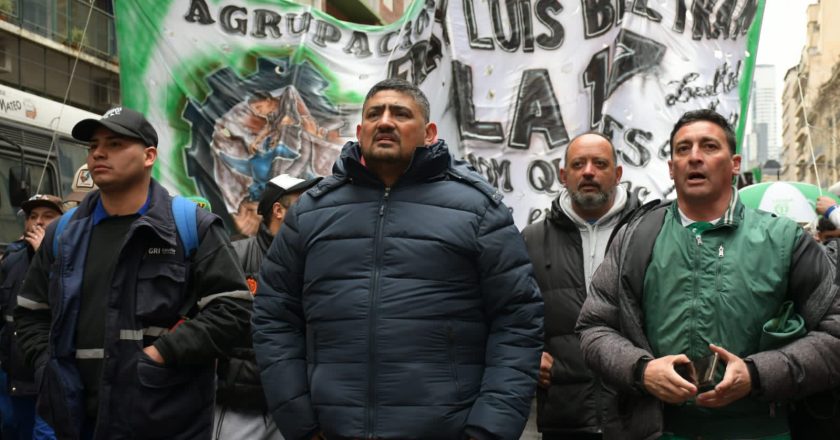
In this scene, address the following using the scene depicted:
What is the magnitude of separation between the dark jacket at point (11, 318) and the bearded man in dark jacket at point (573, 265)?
320 centimetres

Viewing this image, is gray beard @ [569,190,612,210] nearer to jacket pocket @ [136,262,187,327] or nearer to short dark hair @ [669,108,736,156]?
short dark hair @ [669,108,736,156]

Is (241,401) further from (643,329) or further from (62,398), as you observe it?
(643,329)

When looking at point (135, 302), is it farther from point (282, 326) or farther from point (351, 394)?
point (351, 394)

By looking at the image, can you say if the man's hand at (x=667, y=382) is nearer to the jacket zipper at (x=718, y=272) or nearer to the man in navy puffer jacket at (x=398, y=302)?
the jacket zipper at (x=718, y=272)

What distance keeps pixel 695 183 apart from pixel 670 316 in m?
0.45

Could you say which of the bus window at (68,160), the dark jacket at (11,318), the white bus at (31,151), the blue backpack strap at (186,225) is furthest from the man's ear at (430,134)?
the bus window at (68,160)

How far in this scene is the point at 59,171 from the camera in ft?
34.6

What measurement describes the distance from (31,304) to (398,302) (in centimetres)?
162

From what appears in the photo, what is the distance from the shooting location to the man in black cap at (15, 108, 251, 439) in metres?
3.42

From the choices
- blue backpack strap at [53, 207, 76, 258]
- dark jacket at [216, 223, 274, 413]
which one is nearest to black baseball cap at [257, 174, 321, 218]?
dark jacket at [216, 223, 274, 413]

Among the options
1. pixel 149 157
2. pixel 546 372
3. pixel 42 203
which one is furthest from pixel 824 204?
pixel 42 203

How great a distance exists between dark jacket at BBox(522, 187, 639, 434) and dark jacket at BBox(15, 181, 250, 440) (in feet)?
4.66

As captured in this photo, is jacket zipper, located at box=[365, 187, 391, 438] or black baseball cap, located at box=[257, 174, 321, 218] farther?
black baseball cap, located at box=[257, 174, 321, 218]

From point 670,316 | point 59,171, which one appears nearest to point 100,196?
point 670,316
